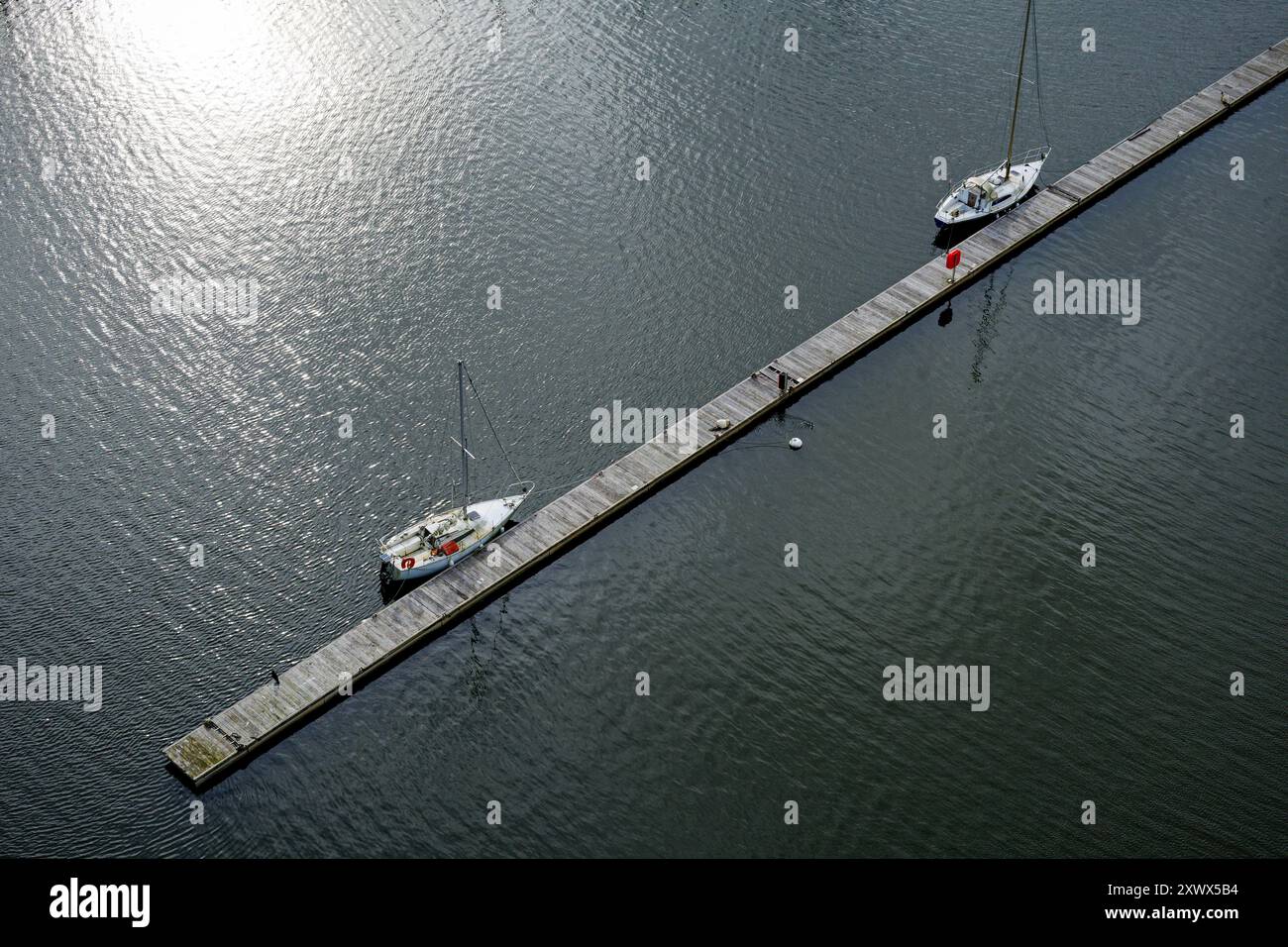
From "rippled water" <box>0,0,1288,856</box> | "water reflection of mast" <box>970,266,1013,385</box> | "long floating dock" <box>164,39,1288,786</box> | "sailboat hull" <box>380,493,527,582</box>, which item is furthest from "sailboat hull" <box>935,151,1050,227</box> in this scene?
"sailboat hull" <box>380,493,527,582</box>

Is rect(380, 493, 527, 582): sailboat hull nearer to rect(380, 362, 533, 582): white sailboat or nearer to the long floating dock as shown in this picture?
rect(380, 362, 533, 582): white sailboat

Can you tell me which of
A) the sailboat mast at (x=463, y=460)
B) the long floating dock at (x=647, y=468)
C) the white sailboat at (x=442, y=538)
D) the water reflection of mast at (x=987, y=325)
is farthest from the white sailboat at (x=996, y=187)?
the white sailboat at (x=442, y=538)

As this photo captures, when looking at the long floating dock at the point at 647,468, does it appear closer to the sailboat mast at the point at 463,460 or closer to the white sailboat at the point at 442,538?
the white sailboat at the point at 442,538

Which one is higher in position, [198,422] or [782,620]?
[198,422]

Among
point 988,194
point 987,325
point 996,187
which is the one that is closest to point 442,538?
point 987,325

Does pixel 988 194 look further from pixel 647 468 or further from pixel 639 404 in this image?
pixel 647 468

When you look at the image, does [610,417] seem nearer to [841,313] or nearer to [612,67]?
[841,313]

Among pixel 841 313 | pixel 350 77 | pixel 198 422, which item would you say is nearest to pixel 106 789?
pixel 198 422

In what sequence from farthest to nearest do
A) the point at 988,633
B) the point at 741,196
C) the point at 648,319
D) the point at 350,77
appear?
the point at 350,77 < the point at 741,196 < the point at 648,319 < the point at 988,633
